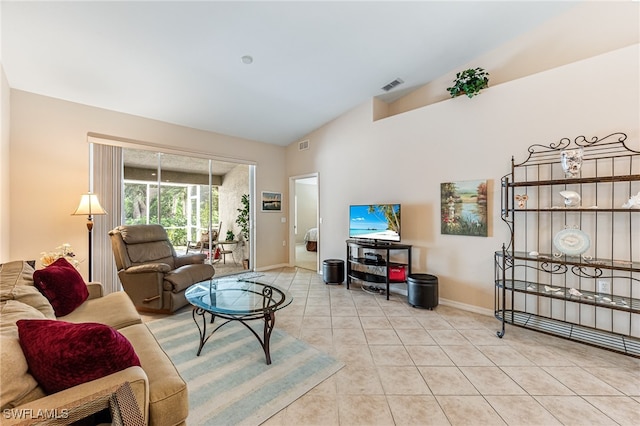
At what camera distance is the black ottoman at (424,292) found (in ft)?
11.1

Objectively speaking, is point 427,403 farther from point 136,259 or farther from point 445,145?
point 136,259

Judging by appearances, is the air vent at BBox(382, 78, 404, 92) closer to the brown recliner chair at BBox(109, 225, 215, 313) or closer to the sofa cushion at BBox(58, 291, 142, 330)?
the brown recliner chair at BBox(109, 225, 215, 313)

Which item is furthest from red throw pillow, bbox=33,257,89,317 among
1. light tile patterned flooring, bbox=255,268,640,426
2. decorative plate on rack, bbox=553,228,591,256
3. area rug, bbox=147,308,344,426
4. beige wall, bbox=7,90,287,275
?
decorative plate on rack, bbox=553,228,591,256

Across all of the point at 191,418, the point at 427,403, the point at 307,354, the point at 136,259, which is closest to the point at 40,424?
the point at 191,418

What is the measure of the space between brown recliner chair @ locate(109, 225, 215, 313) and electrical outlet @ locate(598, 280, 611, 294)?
4497mm

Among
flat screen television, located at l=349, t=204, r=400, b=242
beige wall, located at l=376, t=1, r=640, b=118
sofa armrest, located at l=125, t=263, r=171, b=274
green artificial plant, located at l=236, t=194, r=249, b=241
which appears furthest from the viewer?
green artificial plant, located at l=236, t=194, r=249, b=241

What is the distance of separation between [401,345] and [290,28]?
137 inches

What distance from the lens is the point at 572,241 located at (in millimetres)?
2518

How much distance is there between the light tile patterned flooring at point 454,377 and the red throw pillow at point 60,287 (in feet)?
5.99

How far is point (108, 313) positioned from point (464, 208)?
13.1ft

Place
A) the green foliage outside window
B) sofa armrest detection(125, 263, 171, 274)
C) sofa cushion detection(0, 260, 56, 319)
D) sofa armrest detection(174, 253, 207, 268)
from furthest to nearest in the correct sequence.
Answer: the green foliage outside window
sofa armrest detection(174, 253, 207, 268)
sofa armrest detection(125, 263, 171, 274)
sofa cushion detection(0, 260, 56, 319)

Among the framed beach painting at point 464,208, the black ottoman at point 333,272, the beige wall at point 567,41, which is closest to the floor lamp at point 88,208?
the black ottoman at point 333,272

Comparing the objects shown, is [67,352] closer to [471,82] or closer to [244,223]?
[471,82]

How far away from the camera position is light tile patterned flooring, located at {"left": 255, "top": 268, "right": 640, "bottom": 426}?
5.40ft
